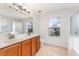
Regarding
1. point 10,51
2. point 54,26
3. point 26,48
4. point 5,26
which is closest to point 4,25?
point 5,26

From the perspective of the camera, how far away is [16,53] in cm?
187

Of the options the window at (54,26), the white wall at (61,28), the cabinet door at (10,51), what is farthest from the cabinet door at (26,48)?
the window at (54,26)

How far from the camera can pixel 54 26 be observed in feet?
17.9

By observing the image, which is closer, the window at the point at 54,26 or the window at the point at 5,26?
the window at the point at 5,26

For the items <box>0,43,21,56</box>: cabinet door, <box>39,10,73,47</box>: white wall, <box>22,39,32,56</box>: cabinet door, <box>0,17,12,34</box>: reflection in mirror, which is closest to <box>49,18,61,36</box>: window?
<box>39,10,73,47</box>: white wall

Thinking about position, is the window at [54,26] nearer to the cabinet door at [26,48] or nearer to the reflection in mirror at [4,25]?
the cabinet door at [26,48]

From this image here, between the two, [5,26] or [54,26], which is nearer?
[5,26]

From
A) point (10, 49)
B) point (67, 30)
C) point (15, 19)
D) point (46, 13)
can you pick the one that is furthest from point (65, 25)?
point (10, 49)

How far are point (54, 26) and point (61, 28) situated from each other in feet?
1.63

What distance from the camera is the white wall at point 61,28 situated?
15.6 ft

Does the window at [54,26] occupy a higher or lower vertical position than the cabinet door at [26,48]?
higher

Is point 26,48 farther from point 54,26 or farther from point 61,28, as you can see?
point 54,26

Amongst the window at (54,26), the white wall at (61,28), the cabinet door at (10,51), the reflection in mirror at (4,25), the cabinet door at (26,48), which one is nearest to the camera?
the cabinet door at (10,51)

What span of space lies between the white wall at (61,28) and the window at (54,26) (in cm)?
23
